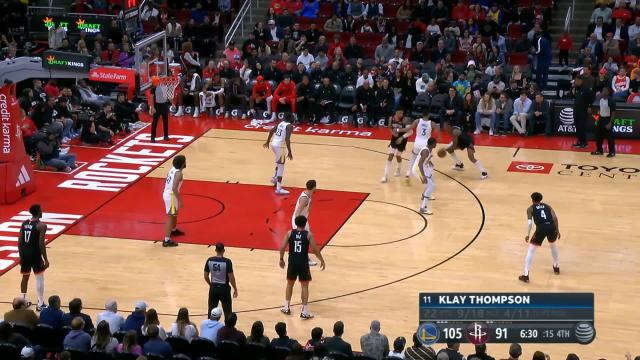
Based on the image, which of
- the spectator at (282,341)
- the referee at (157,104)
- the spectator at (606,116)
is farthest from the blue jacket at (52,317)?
the spectator at (606,116)

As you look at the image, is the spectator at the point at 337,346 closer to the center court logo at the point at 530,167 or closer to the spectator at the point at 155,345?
the spectator at the point at 155,345

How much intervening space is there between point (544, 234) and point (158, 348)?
7793 mm

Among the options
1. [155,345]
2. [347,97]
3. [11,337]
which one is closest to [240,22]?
[347,97]

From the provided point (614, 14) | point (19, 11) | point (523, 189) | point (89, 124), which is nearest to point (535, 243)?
point (523, 189)

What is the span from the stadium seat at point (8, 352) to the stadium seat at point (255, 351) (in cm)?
278

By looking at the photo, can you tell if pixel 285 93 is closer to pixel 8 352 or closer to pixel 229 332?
pixel 229 332

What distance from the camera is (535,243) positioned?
19.7 metres

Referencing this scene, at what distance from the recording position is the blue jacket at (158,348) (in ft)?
47.5

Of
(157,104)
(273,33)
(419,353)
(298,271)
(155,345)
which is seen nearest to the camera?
(419,353)

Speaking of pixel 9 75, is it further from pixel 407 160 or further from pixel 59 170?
pixel 407 160

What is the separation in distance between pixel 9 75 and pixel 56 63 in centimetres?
126

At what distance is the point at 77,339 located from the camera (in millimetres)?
14781

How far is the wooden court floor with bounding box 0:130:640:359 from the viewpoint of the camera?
1845 cm

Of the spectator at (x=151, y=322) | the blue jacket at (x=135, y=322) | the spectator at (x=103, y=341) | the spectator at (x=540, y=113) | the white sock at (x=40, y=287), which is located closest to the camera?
the spectator at (x=103, y=341)
